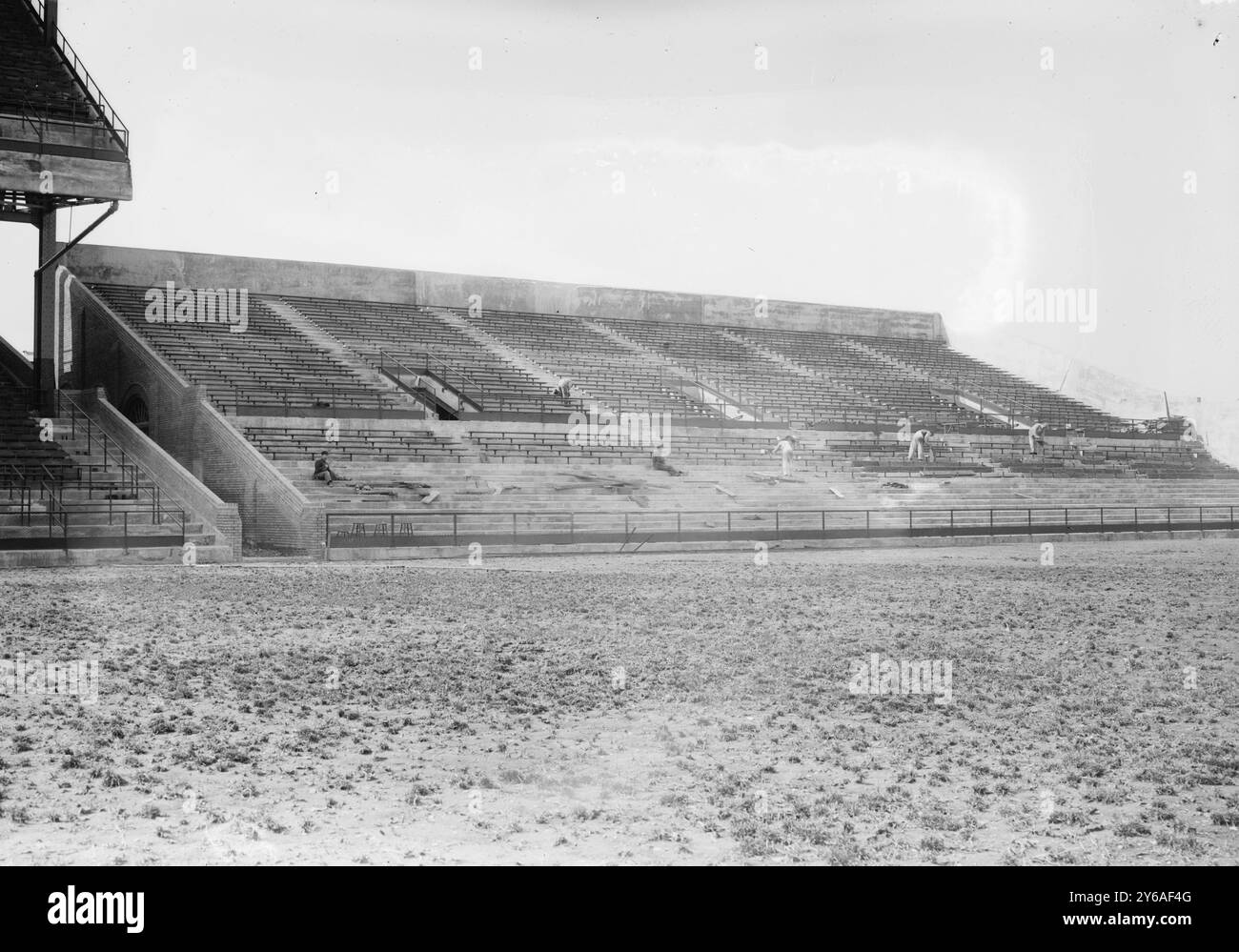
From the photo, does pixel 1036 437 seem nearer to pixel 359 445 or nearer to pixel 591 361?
pixel 591 361

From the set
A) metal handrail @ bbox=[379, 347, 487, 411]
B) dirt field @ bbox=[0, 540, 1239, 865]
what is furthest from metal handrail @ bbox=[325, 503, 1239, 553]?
dirt field @ bbox=[0, 540, 1239, 865]

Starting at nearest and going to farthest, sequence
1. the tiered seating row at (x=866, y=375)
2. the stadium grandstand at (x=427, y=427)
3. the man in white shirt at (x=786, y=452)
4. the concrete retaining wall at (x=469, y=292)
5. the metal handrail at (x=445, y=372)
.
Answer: the stadium grandstand at (x=427, y=427)
the man in white shirt at (x=786, y=452)
the metal handrail at (x=445, y=372)
the tiered seating row at (x=866, y=375)
the concrete retaining wall at (x=469, y=292)

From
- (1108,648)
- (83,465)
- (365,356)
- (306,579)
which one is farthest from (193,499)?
(1108,648)

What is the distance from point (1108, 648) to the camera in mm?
11609

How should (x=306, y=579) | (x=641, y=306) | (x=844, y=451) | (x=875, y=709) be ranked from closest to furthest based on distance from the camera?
(x=875, y=709) → (x=306, y=579) → (x=844, y=451) → (x=641, y=306)

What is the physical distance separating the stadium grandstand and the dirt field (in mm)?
8087

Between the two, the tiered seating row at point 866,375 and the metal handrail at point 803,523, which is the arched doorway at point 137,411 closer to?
the metal handrail at point 803,523

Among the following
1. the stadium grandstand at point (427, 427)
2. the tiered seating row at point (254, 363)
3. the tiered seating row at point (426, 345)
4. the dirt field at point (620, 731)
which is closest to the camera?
the dirt field at point (620, 731)

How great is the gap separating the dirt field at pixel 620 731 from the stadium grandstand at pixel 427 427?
8.09 m

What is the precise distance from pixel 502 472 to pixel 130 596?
1215cm

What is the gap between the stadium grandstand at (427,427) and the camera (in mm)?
23719

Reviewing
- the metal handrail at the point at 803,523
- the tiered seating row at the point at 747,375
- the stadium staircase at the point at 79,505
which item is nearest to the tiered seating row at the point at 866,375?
the tiered seating row at the point at 747,375

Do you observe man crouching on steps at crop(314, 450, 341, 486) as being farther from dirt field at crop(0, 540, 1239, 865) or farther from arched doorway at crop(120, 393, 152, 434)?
dirt field at crop(0, 540, 1239, 865)

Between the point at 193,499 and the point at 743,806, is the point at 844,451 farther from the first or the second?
the point at 743,806
